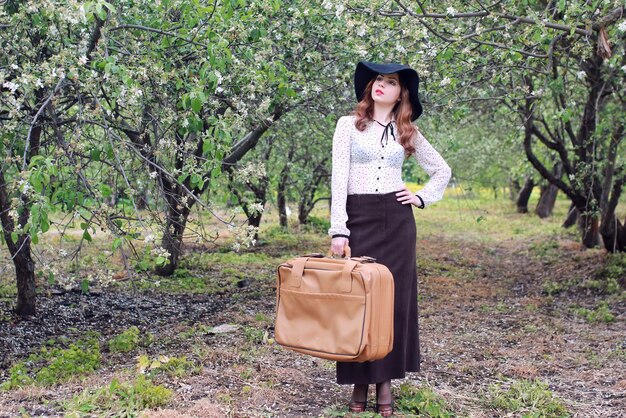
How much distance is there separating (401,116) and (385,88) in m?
0.19

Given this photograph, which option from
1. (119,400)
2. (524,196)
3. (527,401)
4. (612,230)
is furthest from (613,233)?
(524,196)

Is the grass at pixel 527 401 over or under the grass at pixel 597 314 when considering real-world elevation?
over

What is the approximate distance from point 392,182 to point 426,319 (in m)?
4.35

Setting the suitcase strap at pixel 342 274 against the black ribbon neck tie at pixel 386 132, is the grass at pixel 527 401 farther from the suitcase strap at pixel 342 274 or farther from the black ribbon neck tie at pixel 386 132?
the black ribbon neck tie at pixel 386 132

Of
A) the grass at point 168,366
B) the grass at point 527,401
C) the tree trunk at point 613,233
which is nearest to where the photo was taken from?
the grass at point 527,401

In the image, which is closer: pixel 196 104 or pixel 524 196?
pixel 196 104

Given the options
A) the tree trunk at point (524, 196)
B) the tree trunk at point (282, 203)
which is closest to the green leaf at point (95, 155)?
the tree trunk at point (282, 203)

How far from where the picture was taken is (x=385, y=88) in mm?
4578

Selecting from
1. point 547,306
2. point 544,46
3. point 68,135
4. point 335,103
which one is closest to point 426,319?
point 547,306

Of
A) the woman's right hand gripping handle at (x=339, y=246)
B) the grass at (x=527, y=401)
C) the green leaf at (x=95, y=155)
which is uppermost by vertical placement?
the green leaf at (x=95, y=155)

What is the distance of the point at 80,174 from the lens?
16.6ft

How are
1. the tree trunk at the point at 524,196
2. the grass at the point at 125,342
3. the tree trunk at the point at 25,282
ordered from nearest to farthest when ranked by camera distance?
1. the grass at the point at 125,342
2. the tree trunk at the point at 25,282
3. the tree trunk at the point at 524,196

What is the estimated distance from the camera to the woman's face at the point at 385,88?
15.0 feet

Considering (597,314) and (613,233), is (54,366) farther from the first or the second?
(613,233)
